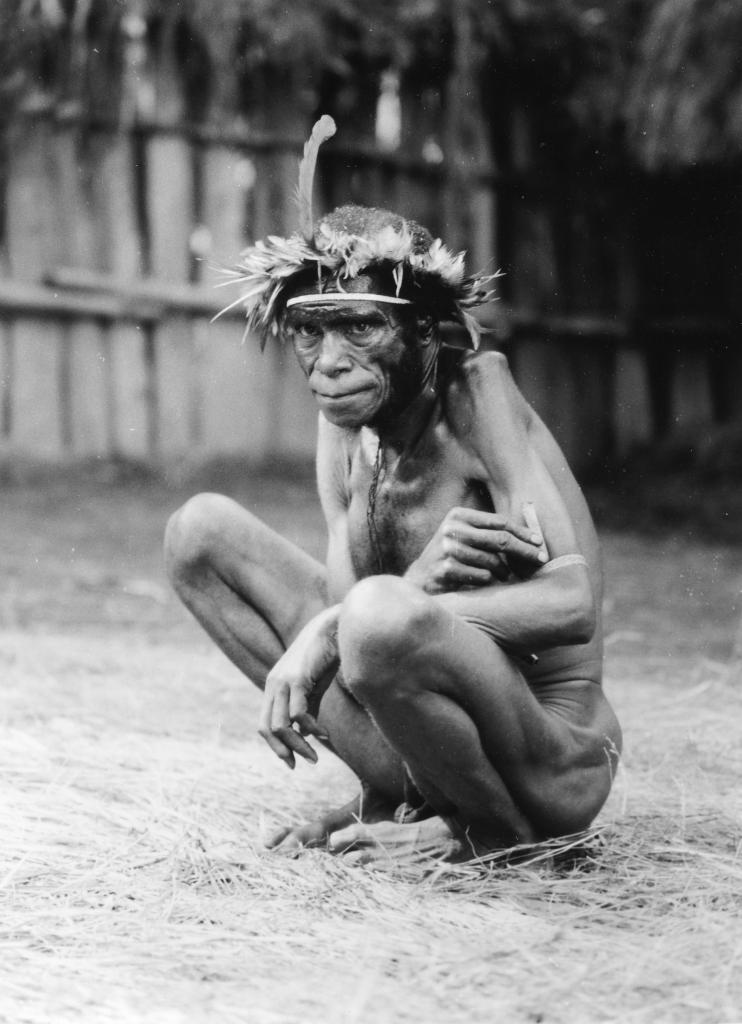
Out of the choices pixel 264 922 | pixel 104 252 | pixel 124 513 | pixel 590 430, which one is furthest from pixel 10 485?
pixel 264 922

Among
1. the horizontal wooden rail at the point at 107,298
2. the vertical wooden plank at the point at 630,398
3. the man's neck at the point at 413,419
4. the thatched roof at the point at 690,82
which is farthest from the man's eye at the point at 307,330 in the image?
the vertical wooden plank at the point at 630,398

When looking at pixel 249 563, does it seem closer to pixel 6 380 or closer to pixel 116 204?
pixel 6 380

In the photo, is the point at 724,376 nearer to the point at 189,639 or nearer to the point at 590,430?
the point at 590,430

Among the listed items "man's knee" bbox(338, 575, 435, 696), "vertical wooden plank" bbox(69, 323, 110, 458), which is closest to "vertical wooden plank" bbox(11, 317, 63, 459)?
"vertical wooden plank" bbox(69, 323, 110, 458)

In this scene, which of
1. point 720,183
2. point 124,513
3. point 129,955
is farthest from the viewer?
point 720,183

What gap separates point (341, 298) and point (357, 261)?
8cm

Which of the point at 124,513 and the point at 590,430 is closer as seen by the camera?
the point at 124,513

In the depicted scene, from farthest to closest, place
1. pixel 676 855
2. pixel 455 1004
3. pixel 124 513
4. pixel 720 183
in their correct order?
pixel 720 183, pixel 124 513, pixel 676 855, pixel 455 1004

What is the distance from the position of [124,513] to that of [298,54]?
293 cm

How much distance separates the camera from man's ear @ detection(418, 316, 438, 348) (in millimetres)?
3049

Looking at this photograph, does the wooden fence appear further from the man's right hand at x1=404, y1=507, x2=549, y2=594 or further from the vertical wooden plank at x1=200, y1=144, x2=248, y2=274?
the man's right hand at x1=404, y1=507, x2=549, y2=594

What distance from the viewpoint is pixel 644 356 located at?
10.2 meters

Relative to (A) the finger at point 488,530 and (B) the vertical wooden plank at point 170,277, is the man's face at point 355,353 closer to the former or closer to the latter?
(A) the finger at point 488,530

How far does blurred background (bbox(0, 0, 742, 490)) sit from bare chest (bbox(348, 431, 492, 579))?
563 cm
